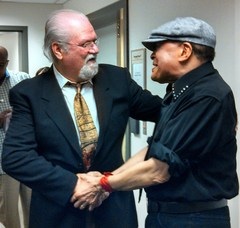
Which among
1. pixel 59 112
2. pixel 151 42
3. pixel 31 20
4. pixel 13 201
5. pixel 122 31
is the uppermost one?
pixel 31 20

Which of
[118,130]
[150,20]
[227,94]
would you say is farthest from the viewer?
[150,20]

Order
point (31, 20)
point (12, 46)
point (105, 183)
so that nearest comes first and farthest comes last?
point (105, 183) → point (31, 20) → point (12, 46)

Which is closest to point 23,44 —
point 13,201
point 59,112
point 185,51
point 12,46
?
point 12,46

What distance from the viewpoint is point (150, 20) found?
125 inches

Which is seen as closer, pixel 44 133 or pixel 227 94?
pixel 227 94

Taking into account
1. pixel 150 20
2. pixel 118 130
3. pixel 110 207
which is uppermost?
pixel 150 20

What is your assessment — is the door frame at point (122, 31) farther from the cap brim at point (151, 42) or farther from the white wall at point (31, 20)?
the cap brim at point (151, 42)

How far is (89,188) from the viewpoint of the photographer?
5.13ft

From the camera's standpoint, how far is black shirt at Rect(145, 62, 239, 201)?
138cm

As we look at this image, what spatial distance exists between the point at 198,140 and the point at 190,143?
29 millimetres

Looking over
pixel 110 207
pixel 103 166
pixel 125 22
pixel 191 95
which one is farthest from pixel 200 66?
pixel 125 22

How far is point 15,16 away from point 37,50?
48cm

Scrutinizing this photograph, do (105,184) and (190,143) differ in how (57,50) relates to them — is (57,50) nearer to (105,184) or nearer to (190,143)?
(105,184)

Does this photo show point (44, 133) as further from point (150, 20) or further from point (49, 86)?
point (150, 20)
